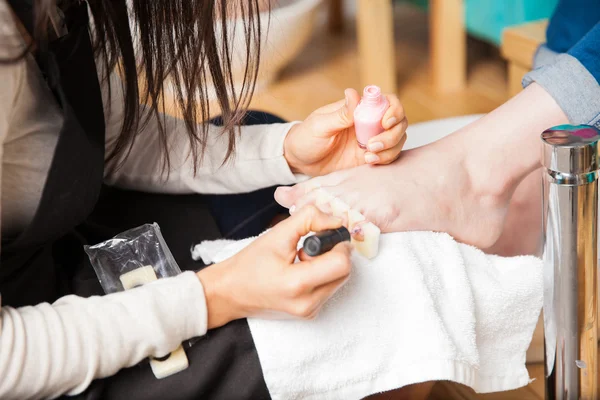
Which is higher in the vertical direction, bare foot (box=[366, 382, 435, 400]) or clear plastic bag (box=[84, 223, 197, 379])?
clear plastic bag (box=[84, 223, 197, 379])

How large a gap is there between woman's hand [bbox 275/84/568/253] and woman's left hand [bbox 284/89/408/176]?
0.04 metres

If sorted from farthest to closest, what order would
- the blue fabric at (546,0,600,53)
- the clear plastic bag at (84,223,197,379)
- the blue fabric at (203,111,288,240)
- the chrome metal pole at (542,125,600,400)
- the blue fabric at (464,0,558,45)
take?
the blue fabric at (464,0,558,45) → the blue fabric at (546,0,600,53) → the blue fabric at (203,111,288,240) → the clear plastic bag at (84,223,197,379) → the chrome metal pole at (542,125,600,400)

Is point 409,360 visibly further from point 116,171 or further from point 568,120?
point 116,171

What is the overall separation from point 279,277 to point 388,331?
16cm

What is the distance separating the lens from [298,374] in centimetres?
79

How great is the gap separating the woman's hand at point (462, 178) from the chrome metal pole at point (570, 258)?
256 millimetres

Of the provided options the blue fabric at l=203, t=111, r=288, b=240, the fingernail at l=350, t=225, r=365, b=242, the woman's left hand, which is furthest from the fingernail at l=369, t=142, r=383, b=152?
the blue fabric at l=203, t=111, r=288, b=240

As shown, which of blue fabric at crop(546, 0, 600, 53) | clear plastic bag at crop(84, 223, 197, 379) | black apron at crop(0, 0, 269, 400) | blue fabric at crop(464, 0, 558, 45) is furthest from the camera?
blue fabric at crop(464, 0, 558, 45)

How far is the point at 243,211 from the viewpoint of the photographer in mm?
1136

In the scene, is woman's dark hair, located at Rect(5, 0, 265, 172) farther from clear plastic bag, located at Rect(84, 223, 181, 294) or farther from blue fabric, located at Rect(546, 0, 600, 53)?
blue fabric, located at Rect(546, 0, 600, 53)

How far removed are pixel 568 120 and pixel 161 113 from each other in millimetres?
553

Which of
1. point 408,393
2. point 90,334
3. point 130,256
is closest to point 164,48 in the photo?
point 130,256

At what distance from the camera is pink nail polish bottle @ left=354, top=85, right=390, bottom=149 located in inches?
36.3

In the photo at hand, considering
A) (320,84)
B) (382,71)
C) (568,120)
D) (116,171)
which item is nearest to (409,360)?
(568,120)
